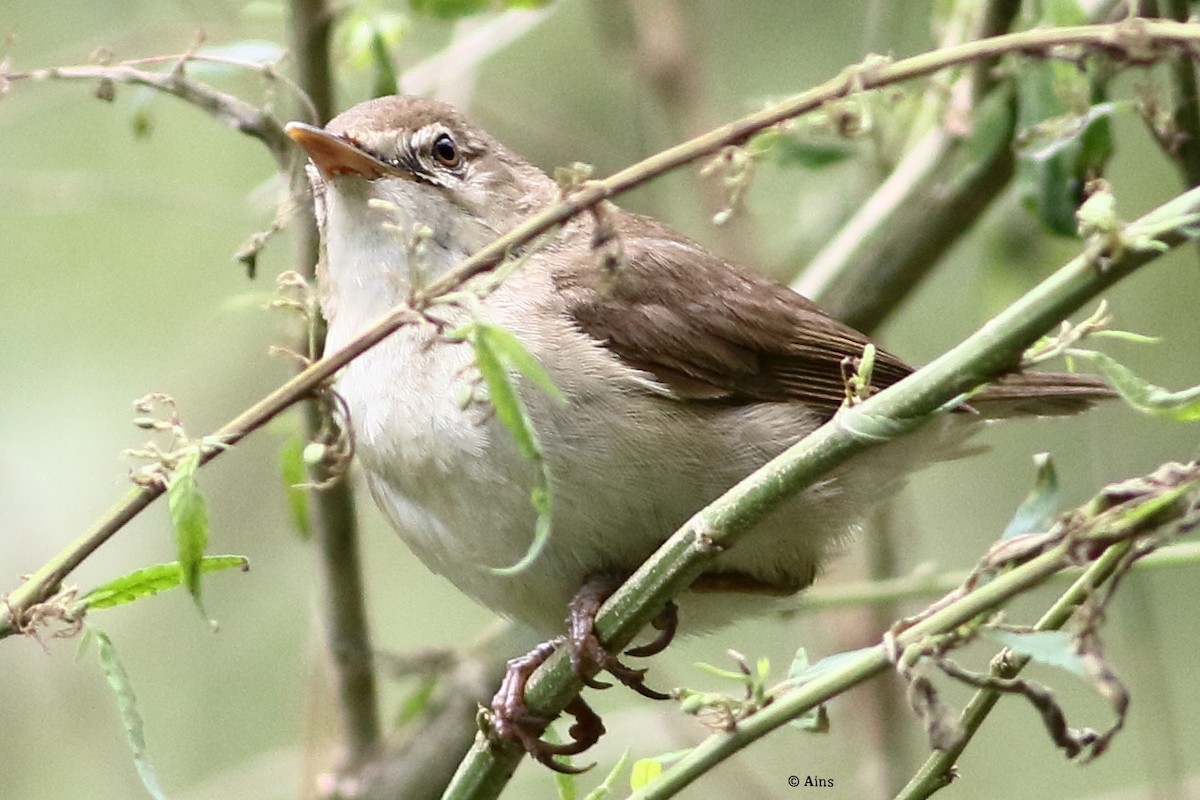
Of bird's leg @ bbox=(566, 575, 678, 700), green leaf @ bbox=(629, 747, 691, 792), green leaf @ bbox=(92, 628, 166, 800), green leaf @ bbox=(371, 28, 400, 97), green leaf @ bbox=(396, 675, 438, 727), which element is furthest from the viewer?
green leaf @ bbox=(396, 675, 438, 727)

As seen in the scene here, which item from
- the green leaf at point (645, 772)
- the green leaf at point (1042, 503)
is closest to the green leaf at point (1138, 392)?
the green leaf at point (1042, 503)

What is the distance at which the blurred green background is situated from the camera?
4.15m

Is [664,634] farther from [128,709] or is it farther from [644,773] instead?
[128,709]

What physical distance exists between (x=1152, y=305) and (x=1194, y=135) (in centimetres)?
265

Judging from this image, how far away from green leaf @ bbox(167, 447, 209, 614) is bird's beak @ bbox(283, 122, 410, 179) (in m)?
1.21

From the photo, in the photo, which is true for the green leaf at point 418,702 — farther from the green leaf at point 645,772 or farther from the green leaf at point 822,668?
the green leaf at point 822,668

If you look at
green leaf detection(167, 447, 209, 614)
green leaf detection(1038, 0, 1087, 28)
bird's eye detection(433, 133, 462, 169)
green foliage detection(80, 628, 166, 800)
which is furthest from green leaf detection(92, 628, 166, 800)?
green leaf detection(1038, 0, 1087, 28)

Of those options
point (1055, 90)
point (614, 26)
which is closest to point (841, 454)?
point (1055, 90)

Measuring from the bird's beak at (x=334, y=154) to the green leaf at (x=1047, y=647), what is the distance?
1604 millimetres

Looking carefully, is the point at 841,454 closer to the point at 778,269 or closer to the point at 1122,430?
the point at 778,269

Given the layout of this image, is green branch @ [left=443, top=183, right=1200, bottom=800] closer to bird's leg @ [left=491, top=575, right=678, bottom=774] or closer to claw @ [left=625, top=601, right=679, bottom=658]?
bird's leg @ [left=491, top=575, right=678, bottom=774]

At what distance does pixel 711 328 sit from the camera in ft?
9.96

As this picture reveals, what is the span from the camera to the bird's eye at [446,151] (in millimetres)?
Answer: 3098

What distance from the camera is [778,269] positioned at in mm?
4355
